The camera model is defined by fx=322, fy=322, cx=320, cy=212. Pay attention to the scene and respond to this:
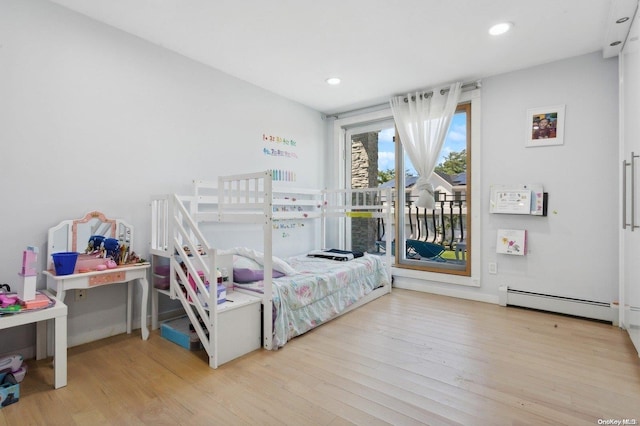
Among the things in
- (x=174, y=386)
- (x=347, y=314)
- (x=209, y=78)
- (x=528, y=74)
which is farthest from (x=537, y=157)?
(x=174, y=386)

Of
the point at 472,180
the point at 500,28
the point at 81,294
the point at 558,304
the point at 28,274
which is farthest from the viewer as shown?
the point at 472,180

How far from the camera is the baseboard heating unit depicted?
9.29 feet

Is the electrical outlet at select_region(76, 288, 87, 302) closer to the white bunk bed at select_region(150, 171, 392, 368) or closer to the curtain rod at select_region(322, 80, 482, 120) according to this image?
the white bunk bed at select_region(150, 171, 392, 368)

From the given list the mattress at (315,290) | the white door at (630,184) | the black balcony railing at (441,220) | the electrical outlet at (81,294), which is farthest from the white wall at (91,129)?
the white door at (630,184)

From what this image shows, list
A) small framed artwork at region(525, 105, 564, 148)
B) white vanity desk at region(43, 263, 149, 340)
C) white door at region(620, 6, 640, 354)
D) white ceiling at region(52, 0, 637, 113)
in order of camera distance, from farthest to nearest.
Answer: small framed artwork at region(525, 105, 564, 148), white ceiling at region(52, 0, 637, 113), white door at region(620, 6, 640, 354), white vanity desk at region(43, 263, 149, 340)

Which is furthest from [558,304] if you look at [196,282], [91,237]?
[91,237]

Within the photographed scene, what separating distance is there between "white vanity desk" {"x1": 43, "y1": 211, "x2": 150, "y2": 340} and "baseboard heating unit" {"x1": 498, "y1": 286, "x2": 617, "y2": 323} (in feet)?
11.0

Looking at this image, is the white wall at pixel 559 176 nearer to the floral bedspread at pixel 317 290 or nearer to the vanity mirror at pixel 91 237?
the floral bedspread at pixel 317 290

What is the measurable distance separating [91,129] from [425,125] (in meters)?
3.26

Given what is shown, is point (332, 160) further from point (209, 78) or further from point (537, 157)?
point (537, 157)

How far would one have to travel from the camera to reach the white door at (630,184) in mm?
2117

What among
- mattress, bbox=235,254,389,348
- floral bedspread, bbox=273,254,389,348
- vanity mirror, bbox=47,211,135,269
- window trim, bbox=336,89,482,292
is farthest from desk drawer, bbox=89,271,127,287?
window trim, bbox=336,89,482,292

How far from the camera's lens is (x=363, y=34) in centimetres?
261

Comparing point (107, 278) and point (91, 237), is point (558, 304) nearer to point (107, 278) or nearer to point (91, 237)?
point (107, 278)
